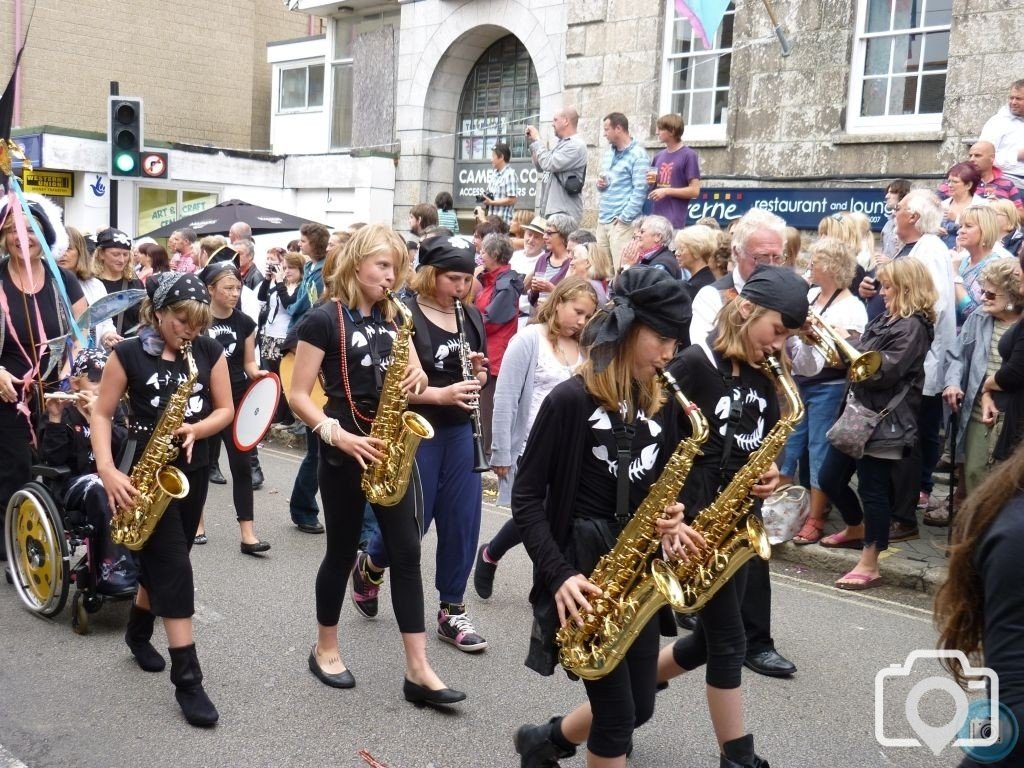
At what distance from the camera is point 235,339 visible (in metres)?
7.17

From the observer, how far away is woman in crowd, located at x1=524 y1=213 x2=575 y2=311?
28.7 ft

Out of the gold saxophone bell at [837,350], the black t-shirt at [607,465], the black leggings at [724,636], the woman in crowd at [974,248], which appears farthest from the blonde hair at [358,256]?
the woman in crowd at [974,248]

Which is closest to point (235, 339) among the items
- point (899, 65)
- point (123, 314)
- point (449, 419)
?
point (123, 314)

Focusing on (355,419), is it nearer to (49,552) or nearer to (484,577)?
(484,577)

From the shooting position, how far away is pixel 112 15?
25031 mm

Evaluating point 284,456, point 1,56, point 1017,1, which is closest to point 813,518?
point 284,456

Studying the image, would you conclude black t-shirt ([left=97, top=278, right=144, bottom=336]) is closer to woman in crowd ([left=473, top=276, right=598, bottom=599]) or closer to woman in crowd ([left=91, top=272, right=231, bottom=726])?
woman in crowd ([left=91, top=272, right=231, bottom=726])

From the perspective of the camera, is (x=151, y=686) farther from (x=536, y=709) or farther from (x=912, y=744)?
(x=912, y=744)

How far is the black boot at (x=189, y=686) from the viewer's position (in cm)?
427

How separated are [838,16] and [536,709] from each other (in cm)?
937

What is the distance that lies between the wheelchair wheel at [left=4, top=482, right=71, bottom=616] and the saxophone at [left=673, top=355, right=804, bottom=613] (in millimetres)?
3241

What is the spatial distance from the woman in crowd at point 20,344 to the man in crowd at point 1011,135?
7.57 metres

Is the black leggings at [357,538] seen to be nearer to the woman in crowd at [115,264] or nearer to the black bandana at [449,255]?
the black bandana at [449,255]

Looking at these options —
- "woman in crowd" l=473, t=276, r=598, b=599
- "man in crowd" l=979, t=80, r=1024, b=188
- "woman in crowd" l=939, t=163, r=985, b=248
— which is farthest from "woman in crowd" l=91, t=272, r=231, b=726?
"man in crowd" l=979, t=80, r=1024, b=188
